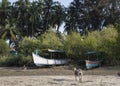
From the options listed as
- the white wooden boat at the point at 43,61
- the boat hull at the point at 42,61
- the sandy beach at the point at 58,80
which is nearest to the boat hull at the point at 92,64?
the sandy beach at the point at 58,80

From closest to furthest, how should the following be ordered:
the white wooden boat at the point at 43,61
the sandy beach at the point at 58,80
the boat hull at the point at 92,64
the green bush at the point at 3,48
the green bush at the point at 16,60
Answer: the sandy beach at the point at 58,80, the boat hull at the point at 92,64, the white wooden boat at the point at 43,61, the green bush at the point at 16,60, the green bush at the point at 3,48

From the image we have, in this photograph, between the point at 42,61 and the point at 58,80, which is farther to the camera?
the point at 42,61

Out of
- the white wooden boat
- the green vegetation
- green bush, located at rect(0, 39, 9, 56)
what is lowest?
the white wooden boat

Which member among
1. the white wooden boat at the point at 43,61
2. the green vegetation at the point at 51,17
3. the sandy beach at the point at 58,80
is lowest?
the sandy beach at the point at 58,80

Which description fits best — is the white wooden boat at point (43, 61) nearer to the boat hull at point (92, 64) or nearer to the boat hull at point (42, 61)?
the boat hull at point (42, 61)

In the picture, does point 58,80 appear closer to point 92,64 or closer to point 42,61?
point 92,64

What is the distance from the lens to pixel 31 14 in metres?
68.8

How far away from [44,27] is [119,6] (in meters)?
14.7

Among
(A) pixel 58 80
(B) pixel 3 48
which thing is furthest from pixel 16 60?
(A) pixel 58 80

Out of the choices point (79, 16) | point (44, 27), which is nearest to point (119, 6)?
point (79, 16)

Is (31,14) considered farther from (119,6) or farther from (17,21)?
(119,6)

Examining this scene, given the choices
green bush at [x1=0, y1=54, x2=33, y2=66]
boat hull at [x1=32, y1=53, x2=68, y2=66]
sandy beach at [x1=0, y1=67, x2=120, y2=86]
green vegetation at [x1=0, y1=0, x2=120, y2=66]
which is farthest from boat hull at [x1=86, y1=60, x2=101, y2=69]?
green vegetation at [x1=0, y1=0, x2=120, y2=66]

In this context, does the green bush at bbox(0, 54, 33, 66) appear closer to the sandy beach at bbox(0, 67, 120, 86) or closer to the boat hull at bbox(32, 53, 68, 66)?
the boat hull at bbox(32, 53, 68, 66)

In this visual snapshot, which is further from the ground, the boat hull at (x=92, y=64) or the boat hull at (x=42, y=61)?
the boat hull at (x=42, y=61)
